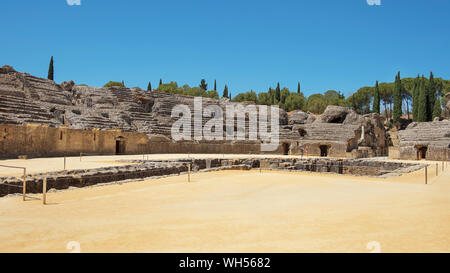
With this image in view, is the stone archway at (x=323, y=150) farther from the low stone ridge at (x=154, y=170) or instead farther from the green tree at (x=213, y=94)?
the green tree at (x=213, y=94)

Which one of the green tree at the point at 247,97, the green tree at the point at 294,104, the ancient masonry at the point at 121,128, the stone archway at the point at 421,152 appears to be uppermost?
the green tree at the point at 247,97

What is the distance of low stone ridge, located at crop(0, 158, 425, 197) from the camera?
8.92 meters

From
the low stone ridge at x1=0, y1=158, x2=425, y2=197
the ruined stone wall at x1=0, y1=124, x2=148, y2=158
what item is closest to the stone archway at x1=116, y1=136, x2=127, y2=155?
the ruined stone wall at x1=0, y1=124, x2=148, y2=158

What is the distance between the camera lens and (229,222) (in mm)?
4809

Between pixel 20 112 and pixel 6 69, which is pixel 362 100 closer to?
pixel 20 112

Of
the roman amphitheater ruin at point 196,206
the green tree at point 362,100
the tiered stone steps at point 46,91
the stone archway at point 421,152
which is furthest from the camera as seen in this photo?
the green tree at point 362,100

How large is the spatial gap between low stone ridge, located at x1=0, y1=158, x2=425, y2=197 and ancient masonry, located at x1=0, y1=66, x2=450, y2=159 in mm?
7138

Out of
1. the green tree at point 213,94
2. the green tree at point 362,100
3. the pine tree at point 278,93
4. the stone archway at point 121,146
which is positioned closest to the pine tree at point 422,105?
the green tree at point 362,100

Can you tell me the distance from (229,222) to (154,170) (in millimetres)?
9274

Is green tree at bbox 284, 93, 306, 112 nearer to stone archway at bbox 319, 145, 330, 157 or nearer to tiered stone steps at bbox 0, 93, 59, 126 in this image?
stone archway at bbox 319, 145, 330, 157

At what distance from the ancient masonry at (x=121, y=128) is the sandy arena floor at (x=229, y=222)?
50.6 ft

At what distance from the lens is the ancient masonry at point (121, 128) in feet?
69.7

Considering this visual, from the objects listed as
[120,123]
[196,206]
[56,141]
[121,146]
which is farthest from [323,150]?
[196,206]
